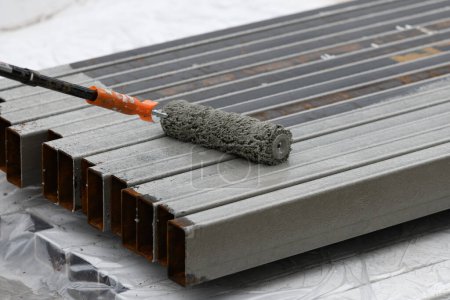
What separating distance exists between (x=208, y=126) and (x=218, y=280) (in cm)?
69

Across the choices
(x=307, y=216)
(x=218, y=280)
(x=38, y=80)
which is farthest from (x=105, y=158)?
(x=307, y=216)

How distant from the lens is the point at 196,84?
5.73m

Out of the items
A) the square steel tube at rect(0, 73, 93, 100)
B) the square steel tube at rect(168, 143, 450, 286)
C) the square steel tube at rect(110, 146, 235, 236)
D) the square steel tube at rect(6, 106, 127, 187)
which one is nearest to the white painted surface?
the square steel tube at rect(0, 73, 93, 100)

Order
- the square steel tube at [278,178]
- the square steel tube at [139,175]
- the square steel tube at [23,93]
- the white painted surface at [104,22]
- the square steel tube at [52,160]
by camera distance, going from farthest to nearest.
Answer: the white painted surface at [104,22] < the square steel tube at [23,93] < the square steel tube at [52,160] < the square steel tube at [139,175] < the square steel tube at [278,178]

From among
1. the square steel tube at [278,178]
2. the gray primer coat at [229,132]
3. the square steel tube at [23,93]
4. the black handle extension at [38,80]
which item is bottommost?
the square steel tube at [23,93]

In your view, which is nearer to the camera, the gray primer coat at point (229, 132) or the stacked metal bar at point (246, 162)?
the stacked metal bar at point (246, 162)

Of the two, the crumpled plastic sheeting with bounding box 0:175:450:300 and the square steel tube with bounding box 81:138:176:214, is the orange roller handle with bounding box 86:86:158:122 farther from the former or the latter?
the crumpled plastic sheeting with bounding box 0:175:450:300

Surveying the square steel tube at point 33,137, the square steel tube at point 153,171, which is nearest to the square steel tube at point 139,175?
the square steel tube at point 153,171

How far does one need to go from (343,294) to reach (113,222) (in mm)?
1043

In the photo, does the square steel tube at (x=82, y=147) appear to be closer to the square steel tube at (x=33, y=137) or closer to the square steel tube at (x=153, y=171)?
the square steel tube at (x=33, y=137)

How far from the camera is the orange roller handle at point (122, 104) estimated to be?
4.58 m

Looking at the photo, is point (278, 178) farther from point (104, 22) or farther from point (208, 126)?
point (104, 22)

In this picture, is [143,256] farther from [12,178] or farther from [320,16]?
[320,16]

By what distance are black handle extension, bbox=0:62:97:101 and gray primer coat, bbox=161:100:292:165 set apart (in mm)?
487
